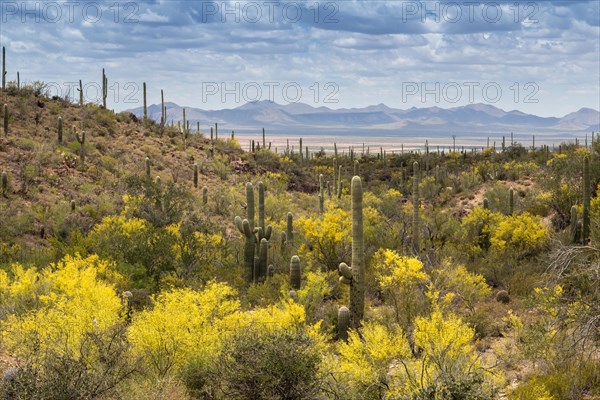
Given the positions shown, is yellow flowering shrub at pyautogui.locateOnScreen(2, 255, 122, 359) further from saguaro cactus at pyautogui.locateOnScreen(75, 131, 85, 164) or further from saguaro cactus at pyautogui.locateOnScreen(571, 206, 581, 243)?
saguaro cactus at pyautogui.locateOnScreen(75, 131, 85, 164)

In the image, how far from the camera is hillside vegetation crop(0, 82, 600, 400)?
1023 cm

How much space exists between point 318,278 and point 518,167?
30.7 meters

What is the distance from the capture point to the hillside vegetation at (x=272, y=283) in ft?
33.6

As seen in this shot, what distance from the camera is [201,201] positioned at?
35.3 m

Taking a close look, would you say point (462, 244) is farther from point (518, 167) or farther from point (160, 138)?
point (160, 138)

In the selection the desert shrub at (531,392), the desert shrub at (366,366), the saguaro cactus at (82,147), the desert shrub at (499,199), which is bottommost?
the desert shrub at (531,392)

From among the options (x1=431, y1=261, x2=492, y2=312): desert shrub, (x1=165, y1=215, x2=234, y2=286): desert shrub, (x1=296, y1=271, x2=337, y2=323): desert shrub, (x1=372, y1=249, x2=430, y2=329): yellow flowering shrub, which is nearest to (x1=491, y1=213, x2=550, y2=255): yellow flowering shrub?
(x1=431, y1=261, x2=492, y2=312): desert shrub

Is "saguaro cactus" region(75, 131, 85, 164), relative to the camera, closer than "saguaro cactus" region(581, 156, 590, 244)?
No

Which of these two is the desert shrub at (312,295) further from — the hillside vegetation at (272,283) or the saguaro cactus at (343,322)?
the saguaro cactus at (343,322)

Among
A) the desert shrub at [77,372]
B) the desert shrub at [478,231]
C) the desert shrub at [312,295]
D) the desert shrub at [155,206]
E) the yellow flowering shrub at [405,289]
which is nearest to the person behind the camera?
the desert shrub at [77,372]

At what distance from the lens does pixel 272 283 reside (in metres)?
19.4

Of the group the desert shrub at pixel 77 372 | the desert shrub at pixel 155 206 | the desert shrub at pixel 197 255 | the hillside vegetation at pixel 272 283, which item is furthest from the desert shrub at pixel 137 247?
the desert shrub at pixel 77 372

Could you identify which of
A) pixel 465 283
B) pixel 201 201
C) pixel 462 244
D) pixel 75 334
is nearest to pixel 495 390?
pixel 75 334

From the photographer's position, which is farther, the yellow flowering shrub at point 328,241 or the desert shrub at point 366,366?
the yellow flowering shrub at point 328,241
